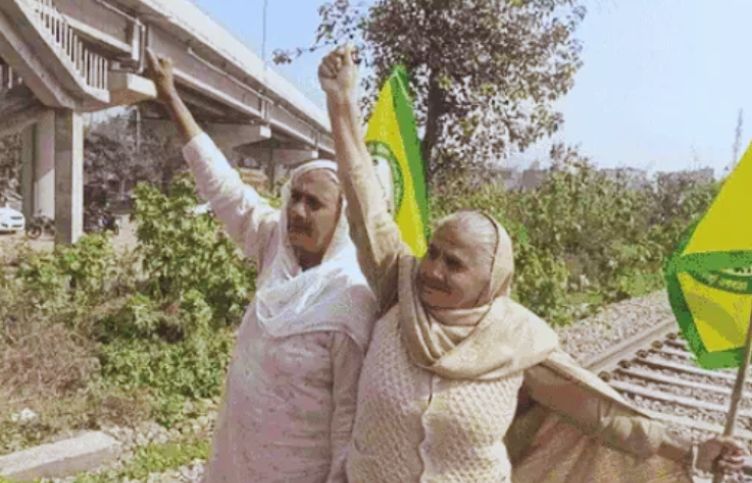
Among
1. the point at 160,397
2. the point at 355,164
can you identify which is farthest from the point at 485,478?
the point at 160,397

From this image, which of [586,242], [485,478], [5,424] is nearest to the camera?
[485,478]

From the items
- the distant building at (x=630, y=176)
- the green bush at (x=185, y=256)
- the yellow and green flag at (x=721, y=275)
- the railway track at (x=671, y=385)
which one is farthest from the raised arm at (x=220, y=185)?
the distant building at (x=630, y=176)

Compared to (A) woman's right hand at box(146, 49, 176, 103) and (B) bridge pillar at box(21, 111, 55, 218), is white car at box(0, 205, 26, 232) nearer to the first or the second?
(B) bridge pillar at box(21, 111, 55, 218)

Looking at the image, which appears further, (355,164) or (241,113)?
(241,113)

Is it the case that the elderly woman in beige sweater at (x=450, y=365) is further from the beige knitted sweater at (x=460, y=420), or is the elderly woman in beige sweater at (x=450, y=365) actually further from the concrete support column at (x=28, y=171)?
the concrete support column at (x=28, y=171)

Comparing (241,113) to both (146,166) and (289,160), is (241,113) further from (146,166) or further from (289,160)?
(289,160)

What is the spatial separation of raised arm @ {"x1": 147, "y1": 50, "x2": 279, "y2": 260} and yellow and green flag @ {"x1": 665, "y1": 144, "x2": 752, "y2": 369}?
1.25 m

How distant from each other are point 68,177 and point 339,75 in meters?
14.4

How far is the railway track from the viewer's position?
7633mm

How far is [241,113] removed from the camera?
3341 cm

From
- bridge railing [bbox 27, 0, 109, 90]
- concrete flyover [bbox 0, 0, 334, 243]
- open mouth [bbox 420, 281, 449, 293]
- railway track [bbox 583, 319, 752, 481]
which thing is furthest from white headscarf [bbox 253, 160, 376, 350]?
bridge railing [bbox 27, 0, 109, 90]

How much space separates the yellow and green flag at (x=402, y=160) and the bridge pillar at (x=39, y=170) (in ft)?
63.0

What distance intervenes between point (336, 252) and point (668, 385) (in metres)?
6.78

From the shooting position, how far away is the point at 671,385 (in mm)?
8703
